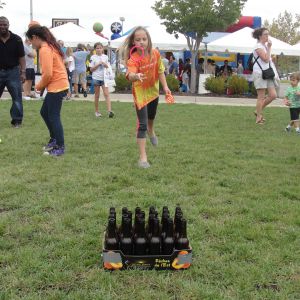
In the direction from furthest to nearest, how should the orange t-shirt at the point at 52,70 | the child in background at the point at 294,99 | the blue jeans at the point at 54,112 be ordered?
1. the child in background at the point at 294,99
2. the blue jeans at the point at 54,112
3. the orange t-shirt at the point at 52,70

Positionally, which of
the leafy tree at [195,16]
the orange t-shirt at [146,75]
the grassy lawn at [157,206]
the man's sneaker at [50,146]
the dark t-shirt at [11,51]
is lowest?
the grassy lawn at [157,206]

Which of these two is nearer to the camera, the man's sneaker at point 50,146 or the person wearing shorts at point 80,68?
the man's sneaker at point 50,146

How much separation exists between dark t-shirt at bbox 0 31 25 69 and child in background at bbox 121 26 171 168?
10.5ft

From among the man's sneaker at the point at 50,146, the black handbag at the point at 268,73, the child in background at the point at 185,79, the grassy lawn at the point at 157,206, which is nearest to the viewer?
the grassy lawn at the point at 157,206

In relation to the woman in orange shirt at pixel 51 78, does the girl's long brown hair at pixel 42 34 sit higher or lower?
higher

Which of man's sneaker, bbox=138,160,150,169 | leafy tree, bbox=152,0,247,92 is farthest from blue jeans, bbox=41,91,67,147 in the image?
leafy tree, bbox=152,0,247,92

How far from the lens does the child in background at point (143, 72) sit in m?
5.59

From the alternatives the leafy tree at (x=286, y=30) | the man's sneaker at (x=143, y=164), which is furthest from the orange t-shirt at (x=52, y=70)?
the leafy tree at (x=286, y=30)

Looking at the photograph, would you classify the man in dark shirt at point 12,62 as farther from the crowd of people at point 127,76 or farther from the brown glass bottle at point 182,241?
the brown glass bottle at point 182,241

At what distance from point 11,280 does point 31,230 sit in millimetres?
832

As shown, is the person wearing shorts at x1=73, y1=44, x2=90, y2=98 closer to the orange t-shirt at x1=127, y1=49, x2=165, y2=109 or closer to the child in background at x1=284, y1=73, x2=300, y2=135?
the child in background at x1=284, y1=73, x2=300, y2=135

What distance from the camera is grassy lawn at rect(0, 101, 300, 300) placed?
2.91 metres

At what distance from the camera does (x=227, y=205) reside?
442 centimetres

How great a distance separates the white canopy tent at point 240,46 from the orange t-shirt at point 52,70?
15136 millimetres
